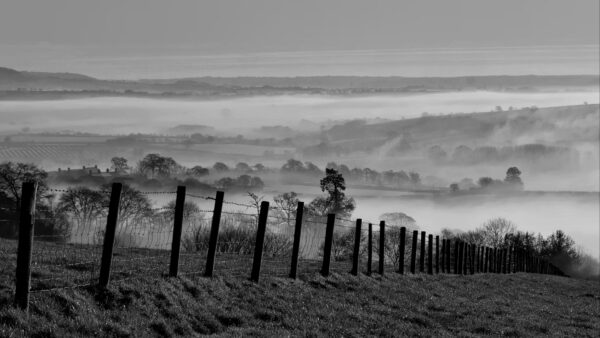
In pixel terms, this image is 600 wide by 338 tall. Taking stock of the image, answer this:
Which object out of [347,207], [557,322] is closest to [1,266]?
[557,322]

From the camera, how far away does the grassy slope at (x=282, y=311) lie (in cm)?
1598

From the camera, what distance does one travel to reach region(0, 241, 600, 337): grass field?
15992 mm

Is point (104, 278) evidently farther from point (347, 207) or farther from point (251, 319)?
point (347, 207)

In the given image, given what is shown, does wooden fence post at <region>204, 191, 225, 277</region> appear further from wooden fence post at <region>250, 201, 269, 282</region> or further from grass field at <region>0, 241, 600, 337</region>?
wooden fence post at <region>250, 201, 269, 282</region>

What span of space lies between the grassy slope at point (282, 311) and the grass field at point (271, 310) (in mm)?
27

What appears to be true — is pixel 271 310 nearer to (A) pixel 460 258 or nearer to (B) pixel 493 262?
(A) pixel 460 258

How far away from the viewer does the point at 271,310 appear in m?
21.0

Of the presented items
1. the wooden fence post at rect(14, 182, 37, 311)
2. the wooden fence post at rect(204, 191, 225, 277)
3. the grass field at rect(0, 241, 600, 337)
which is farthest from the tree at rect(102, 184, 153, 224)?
the wooden fence post at rect(14, 182, 37, 311)

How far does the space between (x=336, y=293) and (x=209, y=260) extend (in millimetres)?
5627

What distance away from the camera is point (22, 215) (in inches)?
618

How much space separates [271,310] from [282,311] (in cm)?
40

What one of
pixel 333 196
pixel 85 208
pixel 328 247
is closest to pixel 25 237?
pixel 85 208

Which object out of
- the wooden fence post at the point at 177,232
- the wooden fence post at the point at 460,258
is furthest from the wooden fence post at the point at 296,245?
the wooden fence post at the point at 460,258

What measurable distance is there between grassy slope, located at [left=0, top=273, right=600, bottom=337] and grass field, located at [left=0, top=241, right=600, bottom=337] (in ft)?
0.09
